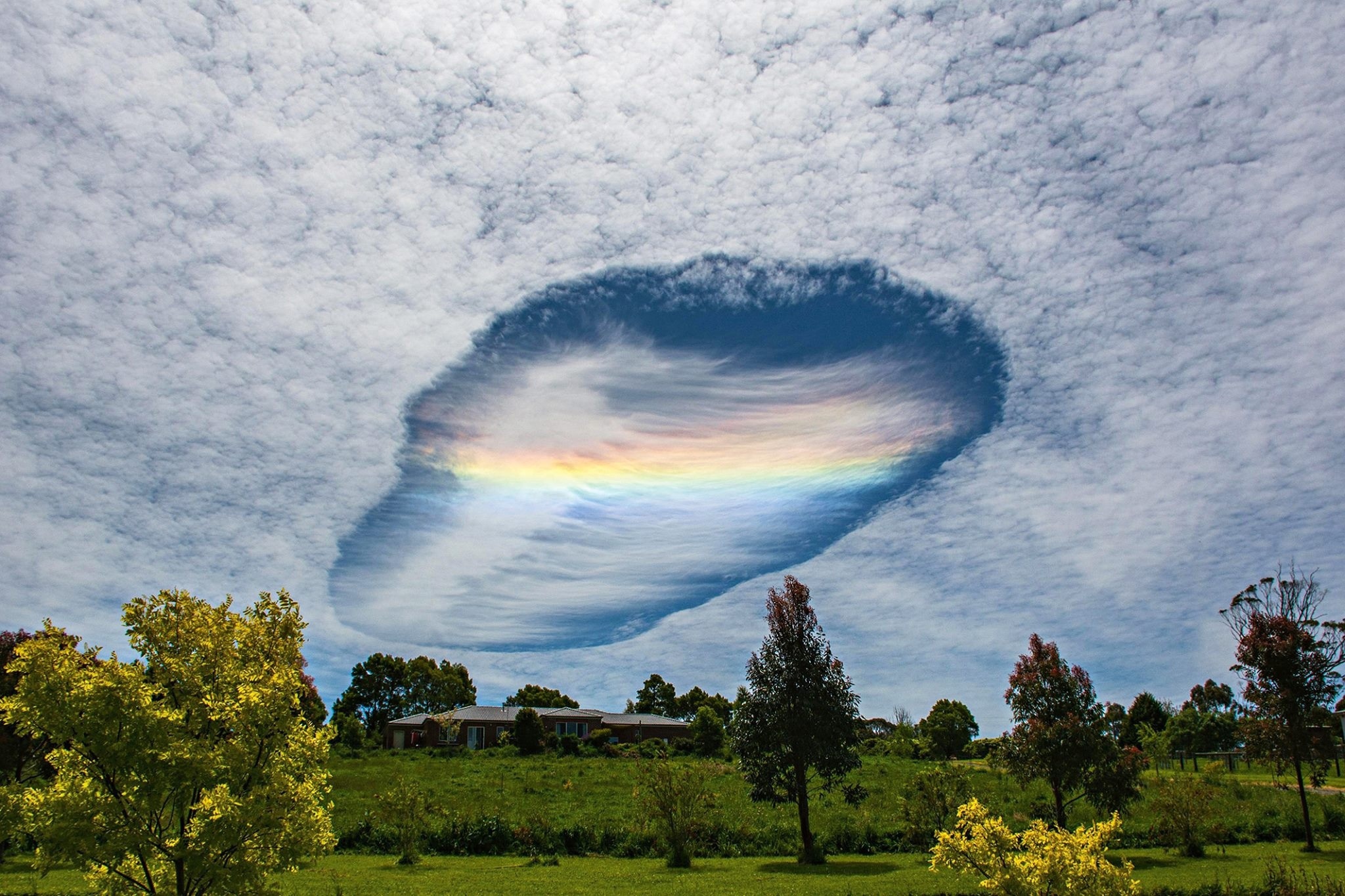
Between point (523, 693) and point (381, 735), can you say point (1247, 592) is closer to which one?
point (381, 735)

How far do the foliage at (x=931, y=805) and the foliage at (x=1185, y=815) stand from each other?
6932mm

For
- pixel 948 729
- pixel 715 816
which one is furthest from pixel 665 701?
pixel 715 816

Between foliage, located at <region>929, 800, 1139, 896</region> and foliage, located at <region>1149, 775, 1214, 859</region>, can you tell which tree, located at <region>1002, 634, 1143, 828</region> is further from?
foliage, located at <region>929, 800, 1139, 896</region>

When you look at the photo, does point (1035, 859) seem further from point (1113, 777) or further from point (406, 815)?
point (406, 815)

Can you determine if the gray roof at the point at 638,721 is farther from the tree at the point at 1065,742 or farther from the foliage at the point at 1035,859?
the foliage at the point at 1035,859

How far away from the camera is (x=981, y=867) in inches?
463

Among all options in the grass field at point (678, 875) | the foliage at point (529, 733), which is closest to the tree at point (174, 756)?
the grass field at point (678, 875)

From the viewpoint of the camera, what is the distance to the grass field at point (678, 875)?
20.7m

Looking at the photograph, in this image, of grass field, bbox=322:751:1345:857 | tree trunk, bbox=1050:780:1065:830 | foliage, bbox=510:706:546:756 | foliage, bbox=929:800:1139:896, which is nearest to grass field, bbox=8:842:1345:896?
grass field, bbox=322:751:1345:857

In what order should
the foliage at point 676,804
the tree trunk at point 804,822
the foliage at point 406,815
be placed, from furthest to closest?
→ the tree trunk at point 804,822 → the foliage at point 676,804 → the foliage at point 406,815

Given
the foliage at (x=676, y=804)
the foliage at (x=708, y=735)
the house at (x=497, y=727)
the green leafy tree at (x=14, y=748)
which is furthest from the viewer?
the house at (x=497, y=727)

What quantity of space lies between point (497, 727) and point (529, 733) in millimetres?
20300

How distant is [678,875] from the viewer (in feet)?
80.2

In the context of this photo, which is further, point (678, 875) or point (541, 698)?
point (541, 698)
